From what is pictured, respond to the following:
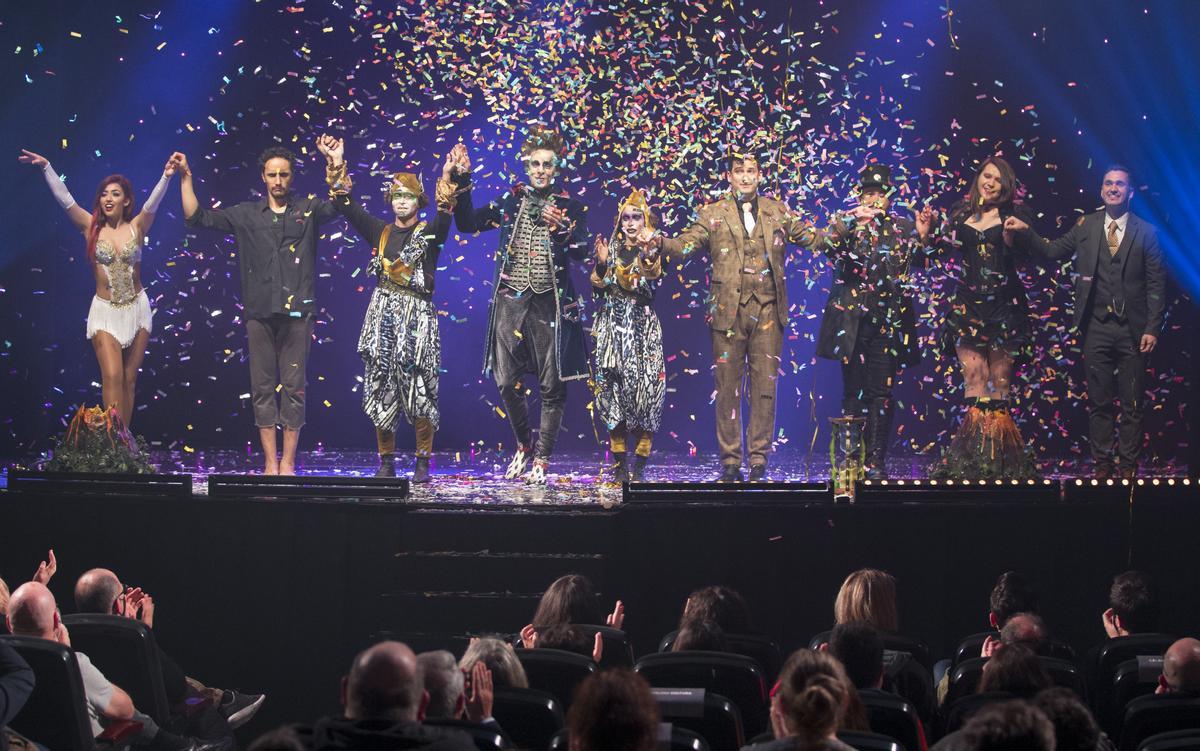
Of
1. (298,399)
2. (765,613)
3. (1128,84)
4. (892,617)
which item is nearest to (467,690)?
(892,617)

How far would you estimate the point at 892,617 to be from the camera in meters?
5.62

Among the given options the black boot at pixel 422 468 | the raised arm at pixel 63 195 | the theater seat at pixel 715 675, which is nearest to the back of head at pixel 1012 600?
the theater seat at pixel 715 675

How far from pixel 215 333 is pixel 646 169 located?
11.7ft

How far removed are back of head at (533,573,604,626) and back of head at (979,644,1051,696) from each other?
5.62 ft

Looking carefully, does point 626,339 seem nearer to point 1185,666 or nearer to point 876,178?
point 876,178

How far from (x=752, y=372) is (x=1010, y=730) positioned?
5.96m

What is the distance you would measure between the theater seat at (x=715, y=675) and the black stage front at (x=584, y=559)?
300 cm

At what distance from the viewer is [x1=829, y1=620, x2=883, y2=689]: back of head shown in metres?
4.64

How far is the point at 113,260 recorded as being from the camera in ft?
31.2

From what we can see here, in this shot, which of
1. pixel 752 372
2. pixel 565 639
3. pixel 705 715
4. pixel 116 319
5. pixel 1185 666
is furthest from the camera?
pixel 116 319

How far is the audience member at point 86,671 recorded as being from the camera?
4809 millimetres

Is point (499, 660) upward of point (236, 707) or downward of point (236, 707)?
upward

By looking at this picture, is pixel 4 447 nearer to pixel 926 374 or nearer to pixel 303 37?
pixel 303 37

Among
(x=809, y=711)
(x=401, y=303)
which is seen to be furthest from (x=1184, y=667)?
(x=401, y=303)
